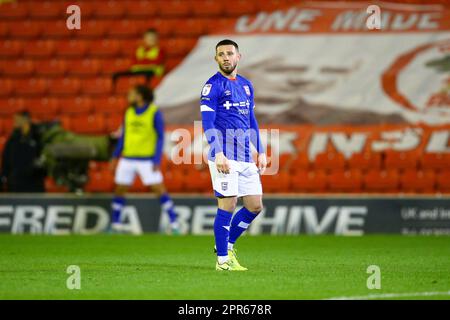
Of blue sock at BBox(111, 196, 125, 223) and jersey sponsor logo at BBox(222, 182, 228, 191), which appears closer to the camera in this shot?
jersey sponsor logo at BBox(222, 182, 228, 191)

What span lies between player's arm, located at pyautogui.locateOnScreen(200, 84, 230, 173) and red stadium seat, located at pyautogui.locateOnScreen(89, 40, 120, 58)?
9.36 m

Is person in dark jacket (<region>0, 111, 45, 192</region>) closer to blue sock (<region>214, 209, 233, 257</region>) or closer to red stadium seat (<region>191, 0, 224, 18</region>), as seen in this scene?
red stadium seat (<region>191, 0, 224, 18</region>)

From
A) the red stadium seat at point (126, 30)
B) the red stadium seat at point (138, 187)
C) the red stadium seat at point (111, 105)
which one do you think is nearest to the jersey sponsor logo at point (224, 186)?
the red stadium seat at point (138, 187)

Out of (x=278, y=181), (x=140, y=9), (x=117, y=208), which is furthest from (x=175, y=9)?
(x=117, y=208)

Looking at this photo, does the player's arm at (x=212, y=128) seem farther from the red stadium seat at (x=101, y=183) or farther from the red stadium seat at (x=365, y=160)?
the red stadium seat at (x=101, y=183)

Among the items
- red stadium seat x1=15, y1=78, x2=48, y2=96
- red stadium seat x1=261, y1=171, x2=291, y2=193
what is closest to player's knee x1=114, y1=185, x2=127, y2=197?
red stadium seat x1=261, y1=171, x2=291, y2=193

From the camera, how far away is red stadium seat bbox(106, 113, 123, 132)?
15836 mm

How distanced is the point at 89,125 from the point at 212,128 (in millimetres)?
8337

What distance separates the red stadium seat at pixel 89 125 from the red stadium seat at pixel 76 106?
386mm

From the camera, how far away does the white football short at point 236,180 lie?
7953 millimetres

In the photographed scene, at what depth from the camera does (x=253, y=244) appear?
11.5 m

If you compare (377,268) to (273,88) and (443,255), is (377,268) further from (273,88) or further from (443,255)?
(273,88)

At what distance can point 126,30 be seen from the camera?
56.7 feet

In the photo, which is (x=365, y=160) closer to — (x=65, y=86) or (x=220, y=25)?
(x=220, y=25)
